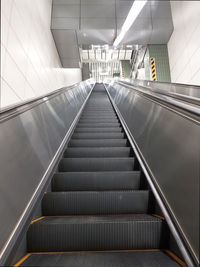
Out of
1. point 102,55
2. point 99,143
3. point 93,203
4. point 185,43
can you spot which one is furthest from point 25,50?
point 102,55

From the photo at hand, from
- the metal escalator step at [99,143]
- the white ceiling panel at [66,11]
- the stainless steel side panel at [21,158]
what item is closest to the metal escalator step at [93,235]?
the stainless steel side panel at [21,158]

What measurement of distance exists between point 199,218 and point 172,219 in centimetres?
28

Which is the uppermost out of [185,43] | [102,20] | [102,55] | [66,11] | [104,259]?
[102,55]

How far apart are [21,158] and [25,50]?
3.96 metres

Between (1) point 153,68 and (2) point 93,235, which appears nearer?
(2) point 93,235

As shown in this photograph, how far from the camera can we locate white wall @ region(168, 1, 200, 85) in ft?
18.4

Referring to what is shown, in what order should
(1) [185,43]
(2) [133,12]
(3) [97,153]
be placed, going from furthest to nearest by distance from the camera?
(1) [185,43], (2) [133,12], (3) [97,153]

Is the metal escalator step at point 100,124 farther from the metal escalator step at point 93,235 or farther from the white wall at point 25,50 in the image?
the metal escalator step at point 93,235

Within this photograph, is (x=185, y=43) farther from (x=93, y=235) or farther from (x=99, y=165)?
(x=93, y=235)

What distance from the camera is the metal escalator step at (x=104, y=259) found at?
1155 mm

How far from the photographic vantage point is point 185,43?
6.53 m

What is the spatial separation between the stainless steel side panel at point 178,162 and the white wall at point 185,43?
4.41m

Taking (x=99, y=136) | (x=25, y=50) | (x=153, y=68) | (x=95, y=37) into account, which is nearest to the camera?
(x=99, y=136)

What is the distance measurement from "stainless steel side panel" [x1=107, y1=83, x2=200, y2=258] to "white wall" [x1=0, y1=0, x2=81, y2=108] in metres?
2.71
